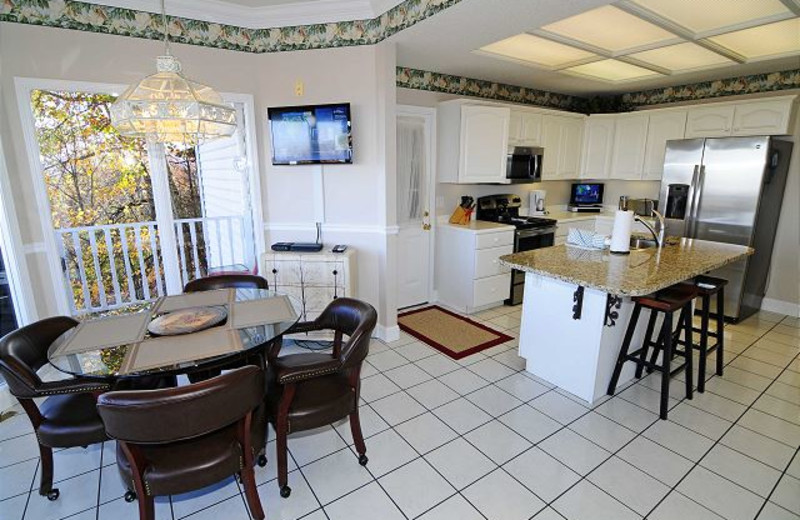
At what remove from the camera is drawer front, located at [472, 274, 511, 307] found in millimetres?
4242

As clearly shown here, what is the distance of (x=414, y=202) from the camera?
439 centimetres

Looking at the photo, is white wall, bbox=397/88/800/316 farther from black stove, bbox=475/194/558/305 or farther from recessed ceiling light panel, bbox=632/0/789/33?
recessed ceiling light panel, bbox=632/0/789/33

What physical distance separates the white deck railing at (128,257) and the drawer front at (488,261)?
2416 mm

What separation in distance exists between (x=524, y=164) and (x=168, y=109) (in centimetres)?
388

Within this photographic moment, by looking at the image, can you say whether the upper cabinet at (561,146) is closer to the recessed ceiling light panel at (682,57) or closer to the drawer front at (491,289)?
the recessed ceiling light panel at (682,57)

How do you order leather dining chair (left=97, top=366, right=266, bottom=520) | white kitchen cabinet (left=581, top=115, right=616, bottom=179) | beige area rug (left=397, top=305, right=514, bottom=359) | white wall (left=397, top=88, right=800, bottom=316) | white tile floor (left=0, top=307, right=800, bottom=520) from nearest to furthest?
leather dining chair (left=97, top=366, right=266, bottom=520)
white tile floor (left=0, top=307, right=800, bottom=520)
beige area rug (left=397, top=305, right=514, bottom=359)
white wall (left=397, top=88, right=800, bottom=316)
white kitchen cabinet (left=581, top=115, right=616, bottom=179)

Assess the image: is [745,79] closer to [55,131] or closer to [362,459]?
[362,459]

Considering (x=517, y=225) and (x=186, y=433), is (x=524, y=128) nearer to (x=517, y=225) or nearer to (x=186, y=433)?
(x=517, y=225)

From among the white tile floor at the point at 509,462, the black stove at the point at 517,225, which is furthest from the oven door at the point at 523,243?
the white tile floor at the point at 509,462

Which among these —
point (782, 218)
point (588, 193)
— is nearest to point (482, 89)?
point (588, 193)

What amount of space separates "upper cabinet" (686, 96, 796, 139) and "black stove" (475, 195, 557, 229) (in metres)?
1.87

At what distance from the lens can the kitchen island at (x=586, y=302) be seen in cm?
246

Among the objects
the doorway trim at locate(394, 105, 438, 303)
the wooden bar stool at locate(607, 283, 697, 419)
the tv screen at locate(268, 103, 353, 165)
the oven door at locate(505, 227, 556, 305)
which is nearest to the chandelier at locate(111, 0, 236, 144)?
the tv screen at locate(268, 103, 353, 165)

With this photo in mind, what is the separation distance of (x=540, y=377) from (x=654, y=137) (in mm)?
3625
